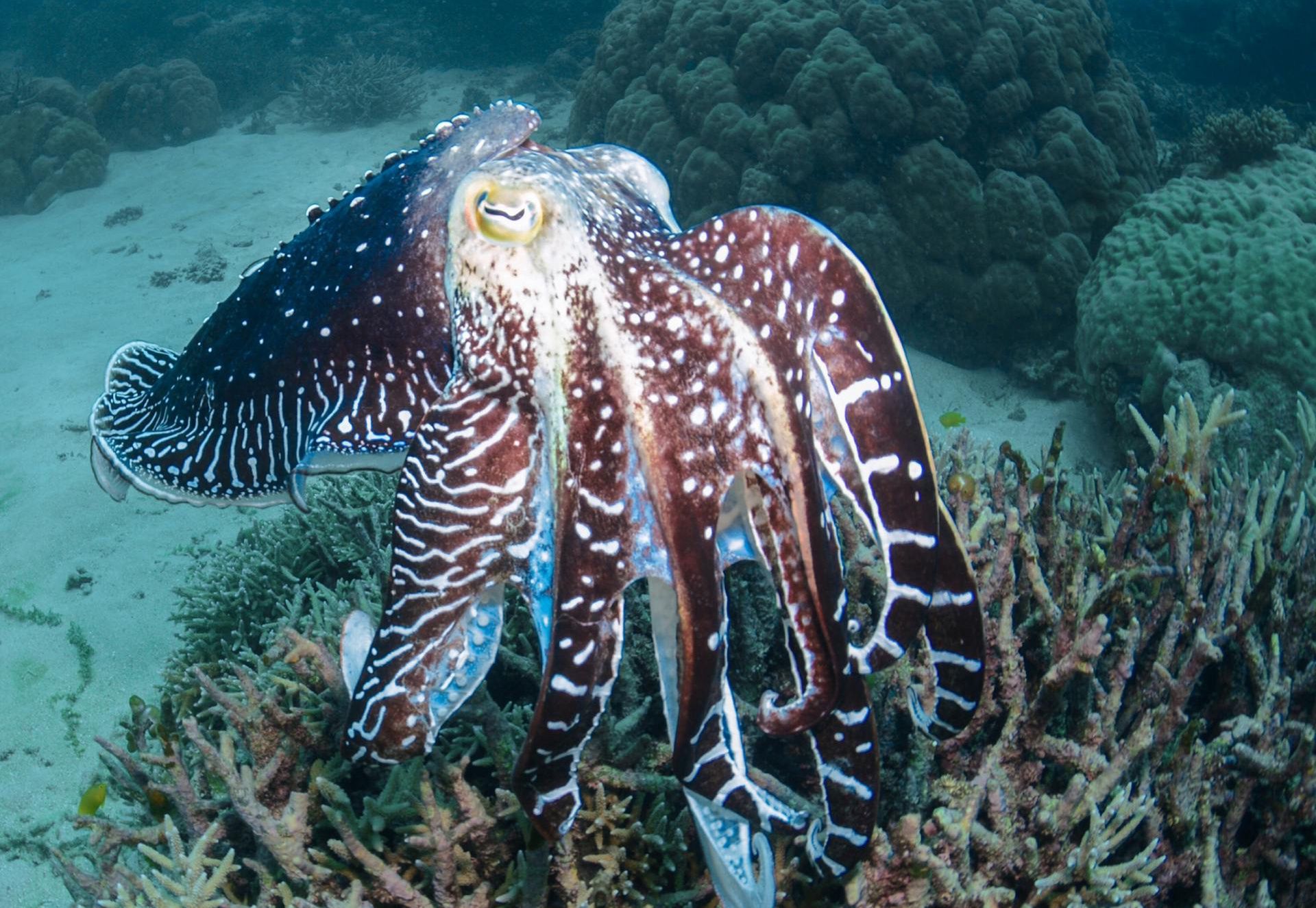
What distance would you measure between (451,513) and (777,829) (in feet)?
3.46

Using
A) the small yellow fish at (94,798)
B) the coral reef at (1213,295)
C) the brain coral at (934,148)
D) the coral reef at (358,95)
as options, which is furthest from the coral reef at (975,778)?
the coral reef at (358,95)

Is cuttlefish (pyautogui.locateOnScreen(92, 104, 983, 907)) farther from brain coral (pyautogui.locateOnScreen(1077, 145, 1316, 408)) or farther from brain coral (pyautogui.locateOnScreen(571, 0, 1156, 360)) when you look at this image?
brain coral (pyautogui.locateOnScreen(571, 0, 1156, 360))

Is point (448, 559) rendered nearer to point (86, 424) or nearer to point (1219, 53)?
point (86, 424)

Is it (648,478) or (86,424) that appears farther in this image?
(86,424)

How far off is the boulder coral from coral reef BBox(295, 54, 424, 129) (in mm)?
4892

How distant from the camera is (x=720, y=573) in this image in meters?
1.56

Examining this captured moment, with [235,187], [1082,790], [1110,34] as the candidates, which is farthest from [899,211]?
[235,187]

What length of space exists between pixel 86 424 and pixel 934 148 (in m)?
10.5

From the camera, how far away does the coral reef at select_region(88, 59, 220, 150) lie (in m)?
19.6

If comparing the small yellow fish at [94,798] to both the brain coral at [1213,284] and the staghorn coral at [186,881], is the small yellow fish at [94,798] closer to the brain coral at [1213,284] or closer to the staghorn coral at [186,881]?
the staghorn coral at [186,881]

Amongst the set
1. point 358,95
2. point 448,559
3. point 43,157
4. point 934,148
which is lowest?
point 43,157

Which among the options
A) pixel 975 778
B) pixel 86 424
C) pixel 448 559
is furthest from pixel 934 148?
pixel 86 424

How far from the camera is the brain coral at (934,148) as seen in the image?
9.16 metres

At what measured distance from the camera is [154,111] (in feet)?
64.3
